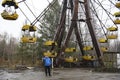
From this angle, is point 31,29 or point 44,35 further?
point 44,35

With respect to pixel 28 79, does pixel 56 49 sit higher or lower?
higher

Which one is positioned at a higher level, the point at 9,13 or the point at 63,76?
the point at 9,13

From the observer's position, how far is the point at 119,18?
36.8 meters

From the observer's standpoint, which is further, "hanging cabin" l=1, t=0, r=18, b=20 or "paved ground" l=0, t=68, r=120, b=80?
"hanging cabin" l=1, t=0, r=18, b=20

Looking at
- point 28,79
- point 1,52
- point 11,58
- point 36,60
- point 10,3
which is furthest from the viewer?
point 1,52

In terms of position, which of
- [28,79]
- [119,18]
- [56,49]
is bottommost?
[28,79]

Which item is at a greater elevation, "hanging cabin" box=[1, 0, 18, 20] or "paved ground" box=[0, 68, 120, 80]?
"hanging cabin" box=[1, 0, 18, 20]

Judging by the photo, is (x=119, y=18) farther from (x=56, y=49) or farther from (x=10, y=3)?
(x=10, y=3)

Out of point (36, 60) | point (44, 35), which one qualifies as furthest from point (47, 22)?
point (36, 60)

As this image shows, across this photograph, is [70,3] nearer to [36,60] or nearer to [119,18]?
[119,18]

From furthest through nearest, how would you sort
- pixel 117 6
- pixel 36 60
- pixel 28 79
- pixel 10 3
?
pixel 36 60 < pixel 117 6 < pixel 10 3 < pixel 28 79

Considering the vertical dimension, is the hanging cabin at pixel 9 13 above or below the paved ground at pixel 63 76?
above

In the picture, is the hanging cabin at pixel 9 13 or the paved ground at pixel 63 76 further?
the hanging cabin at pixel 9 13

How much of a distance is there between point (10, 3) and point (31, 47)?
77.4ft
